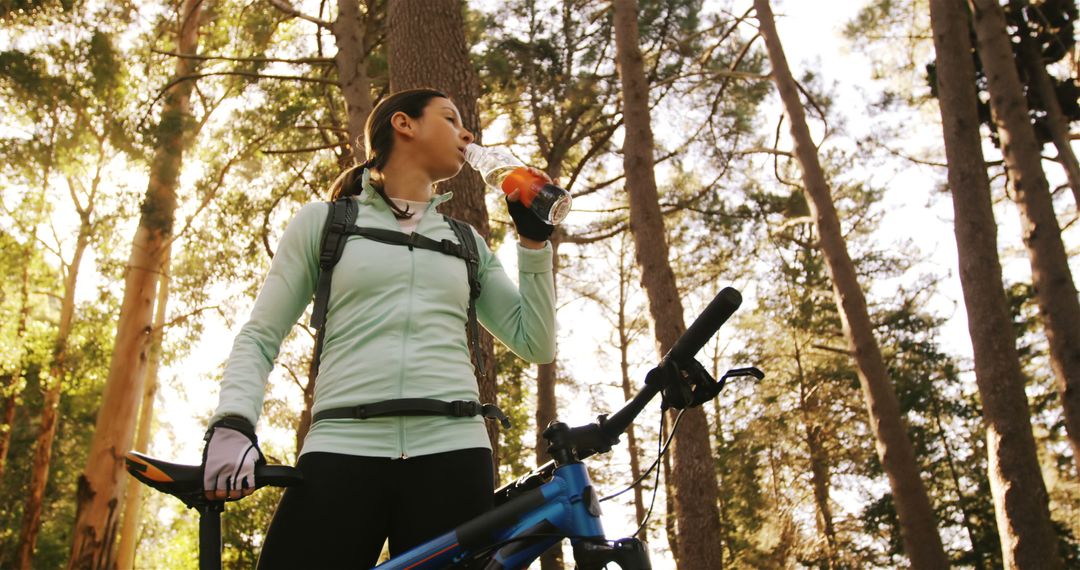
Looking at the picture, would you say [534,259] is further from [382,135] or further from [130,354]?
[130,354]

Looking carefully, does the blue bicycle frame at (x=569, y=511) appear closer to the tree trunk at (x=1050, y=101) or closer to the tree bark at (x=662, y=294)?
the tree bark at (x=662, y=294)

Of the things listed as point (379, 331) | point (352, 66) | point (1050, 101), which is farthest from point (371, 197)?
point (1050, 101)

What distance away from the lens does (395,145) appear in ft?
7.23

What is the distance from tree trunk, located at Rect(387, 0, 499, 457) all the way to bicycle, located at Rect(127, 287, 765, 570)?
2.50 metres

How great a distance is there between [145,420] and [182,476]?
614 inches

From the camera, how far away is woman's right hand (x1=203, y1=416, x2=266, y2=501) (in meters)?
1.52

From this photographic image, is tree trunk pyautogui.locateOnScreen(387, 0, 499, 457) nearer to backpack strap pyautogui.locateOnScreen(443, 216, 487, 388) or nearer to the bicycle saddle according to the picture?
backpack strap pyautogui.locateOnScreen(443, 216, 487, 388)

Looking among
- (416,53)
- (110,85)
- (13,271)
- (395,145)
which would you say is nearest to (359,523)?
(395,145)

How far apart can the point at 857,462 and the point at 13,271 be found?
59.8 feet

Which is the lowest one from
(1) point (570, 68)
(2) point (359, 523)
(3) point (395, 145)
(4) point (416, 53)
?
(2) point (359, 523)

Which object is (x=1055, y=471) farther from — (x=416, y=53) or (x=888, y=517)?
(x=416, y=53)

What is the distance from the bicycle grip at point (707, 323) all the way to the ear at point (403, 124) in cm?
103

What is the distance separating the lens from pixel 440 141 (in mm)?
2141

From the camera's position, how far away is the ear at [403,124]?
2.17 m
